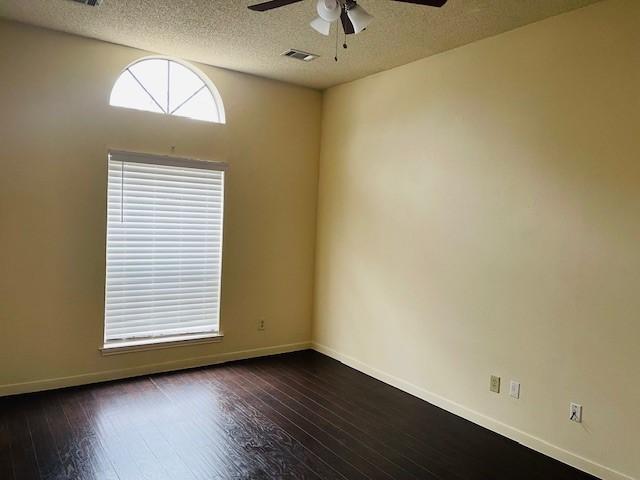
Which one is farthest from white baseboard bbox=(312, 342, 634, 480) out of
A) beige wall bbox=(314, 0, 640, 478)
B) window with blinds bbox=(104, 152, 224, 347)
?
window with blinds bbox=(104, 152, 224, 347)

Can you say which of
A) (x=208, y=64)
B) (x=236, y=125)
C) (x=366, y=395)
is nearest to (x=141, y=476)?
(x=366, y=395)

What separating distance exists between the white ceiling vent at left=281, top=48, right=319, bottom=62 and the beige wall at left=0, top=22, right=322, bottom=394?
77cm

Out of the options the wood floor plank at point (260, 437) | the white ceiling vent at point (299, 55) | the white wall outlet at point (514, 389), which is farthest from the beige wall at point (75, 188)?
the white wall outlet at point (514, 389)

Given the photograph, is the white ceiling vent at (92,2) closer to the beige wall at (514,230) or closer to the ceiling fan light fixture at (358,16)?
the ceiling fan light fixture at (358,16)

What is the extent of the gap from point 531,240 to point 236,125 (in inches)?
112

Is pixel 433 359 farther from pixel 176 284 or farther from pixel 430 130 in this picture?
pixel 176 284

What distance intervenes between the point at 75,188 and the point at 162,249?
2.82ft

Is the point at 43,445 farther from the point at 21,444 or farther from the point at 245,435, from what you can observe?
the point at 245,435

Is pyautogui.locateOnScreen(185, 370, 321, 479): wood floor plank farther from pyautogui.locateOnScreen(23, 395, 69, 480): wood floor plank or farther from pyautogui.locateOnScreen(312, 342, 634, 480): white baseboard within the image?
pyautogui.locateOnScreen(312, 342, 634, 480): white baseboard

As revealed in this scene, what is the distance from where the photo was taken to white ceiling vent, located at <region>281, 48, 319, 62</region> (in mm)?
3823

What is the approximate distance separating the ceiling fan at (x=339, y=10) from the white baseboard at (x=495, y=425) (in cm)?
270

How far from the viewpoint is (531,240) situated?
10.3 feet

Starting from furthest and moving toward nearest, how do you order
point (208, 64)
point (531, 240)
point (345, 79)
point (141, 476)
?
point (345, 79) → point (208, 64) → point (531, 240) → point (141, 476)

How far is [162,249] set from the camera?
165 inches
